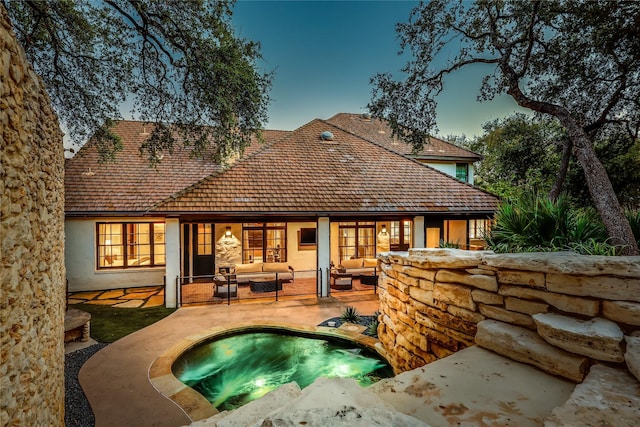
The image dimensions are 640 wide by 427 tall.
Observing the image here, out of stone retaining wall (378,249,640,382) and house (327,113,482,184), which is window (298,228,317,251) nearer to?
house (327,113,482,184)

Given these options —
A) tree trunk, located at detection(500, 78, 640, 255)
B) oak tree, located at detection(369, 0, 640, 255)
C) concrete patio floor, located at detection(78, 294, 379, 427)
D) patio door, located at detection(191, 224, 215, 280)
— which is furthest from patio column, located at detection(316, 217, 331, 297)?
tree trunk, located at detection(500, 78, 640, 255)

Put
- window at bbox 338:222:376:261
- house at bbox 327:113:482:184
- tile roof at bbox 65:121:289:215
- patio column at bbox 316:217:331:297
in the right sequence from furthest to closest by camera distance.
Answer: house at bbox 327:113:482:184
window at bbox 338:222:376:261
tile roof at bbox 65:121:289:215
patio column at bbox 316:217:331:297

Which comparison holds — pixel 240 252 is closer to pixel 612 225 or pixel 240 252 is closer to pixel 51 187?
pixel 51 187

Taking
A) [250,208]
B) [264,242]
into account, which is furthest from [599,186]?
[264,242]

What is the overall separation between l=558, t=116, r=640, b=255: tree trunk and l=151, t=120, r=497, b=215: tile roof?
5403mm

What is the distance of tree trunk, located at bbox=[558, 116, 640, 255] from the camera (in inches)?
163

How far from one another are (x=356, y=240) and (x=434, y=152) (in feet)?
27.0

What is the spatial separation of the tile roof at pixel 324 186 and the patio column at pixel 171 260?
609 millimetres

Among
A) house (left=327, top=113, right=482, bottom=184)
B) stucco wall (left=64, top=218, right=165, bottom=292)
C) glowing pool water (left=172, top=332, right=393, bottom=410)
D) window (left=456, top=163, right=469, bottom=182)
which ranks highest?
house (left=327, top=113, right=482, bottom=184)

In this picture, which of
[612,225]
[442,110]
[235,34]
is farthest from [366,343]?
[235,34]

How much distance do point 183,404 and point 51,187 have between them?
3.25 meters

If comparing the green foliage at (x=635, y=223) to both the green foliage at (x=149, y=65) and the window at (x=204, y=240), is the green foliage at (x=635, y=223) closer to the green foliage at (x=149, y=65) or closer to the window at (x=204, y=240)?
the green foliage at (x=149, y=65)

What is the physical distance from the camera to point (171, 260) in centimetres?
874

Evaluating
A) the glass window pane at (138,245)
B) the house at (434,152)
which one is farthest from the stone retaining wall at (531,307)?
the house at (434,152)
